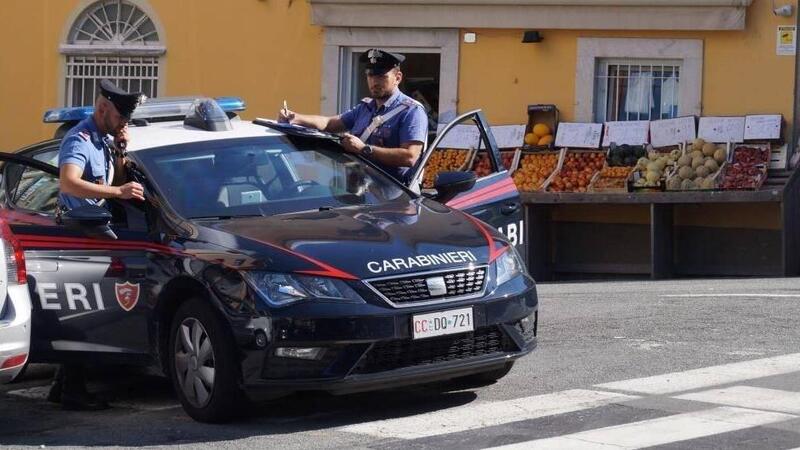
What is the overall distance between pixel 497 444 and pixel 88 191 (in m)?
2.68

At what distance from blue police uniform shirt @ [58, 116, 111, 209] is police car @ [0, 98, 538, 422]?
159 mm

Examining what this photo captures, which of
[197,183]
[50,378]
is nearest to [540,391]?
[197,183]

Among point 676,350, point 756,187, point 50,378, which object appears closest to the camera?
point 676,350

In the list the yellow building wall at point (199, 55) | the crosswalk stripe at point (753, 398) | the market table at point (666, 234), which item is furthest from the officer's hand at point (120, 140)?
the yellow building wall at point (199, 55)

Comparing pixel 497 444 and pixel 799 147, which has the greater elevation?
pixel 799 147

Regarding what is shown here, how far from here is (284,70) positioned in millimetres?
20625

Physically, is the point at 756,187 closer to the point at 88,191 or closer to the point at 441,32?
the point at 441,32

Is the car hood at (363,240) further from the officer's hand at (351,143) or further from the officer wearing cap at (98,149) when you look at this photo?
the officer wearing cap at (98,149)

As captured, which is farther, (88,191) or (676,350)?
(676,350)

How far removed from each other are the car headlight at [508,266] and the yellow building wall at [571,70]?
410 inches

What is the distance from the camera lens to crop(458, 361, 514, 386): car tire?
8.20 metres

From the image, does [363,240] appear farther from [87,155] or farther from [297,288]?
[87,155]

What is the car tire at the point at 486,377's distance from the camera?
8.20 meters

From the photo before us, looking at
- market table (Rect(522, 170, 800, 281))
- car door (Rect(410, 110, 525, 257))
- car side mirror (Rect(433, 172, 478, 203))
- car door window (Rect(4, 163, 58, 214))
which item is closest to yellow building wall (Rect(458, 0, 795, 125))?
market table (Rect(522, 170, 800, 281))
